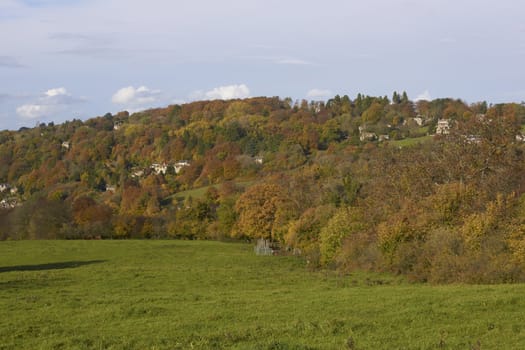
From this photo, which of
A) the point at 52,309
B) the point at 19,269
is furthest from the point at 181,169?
the point at 52,309

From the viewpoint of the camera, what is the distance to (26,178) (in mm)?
147750

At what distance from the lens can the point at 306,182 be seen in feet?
290

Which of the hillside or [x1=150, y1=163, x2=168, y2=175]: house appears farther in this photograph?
[x1=150, y1=163, x2=168, y2=175]: house

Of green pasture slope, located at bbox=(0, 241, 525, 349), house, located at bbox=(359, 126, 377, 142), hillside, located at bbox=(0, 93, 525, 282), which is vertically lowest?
green pasture slope, located at bbox=(0, 241, 525, 349)

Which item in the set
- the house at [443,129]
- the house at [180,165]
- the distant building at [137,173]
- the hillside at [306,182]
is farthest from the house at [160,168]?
the house at [443,129]

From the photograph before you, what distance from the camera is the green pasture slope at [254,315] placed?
16203mm

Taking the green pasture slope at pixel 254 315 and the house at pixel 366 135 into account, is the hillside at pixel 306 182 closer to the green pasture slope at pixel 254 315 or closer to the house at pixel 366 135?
the house at pixel 366 135

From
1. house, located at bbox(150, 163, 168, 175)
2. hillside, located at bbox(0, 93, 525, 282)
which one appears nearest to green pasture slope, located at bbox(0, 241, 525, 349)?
hillside, located at bbox(0, 93, 525, 282)

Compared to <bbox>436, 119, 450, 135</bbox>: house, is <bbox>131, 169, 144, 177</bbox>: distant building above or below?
below

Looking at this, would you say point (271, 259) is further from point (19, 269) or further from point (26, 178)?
point (26, 178)

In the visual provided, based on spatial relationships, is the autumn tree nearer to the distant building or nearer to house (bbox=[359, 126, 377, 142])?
house (bbox=[359, 126, 377, 142])

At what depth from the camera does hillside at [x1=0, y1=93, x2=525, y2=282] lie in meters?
38.3

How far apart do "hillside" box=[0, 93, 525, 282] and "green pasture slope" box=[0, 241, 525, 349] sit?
17.8 feet

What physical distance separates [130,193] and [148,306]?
91.8m
